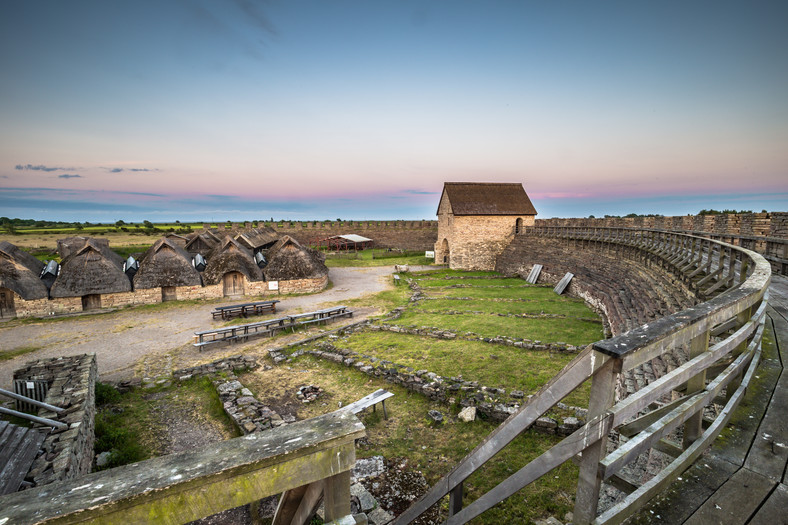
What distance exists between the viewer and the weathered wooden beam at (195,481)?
1.20 m

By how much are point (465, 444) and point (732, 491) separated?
224 inches

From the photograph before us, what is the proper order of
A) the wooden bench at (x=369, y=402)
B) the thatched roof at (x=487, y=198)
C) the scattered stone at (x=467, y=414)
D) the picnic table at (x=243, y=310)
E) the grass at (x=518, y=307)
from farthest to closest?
the thatched roof at (x=487, y=198), the picnic table at (x=243, y=310), the grass at (x=518, y=307), the scattered stone at (x=467, y=414), the wooden bench at (x=369, y=402)

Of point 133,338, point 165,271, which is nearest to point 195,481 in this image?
point 133,338

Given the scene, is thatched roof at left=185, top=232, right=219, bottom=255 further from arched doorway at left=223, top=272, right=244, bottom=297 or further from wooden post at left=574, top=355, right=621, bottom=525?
wooden post at left=574, top=355, right=621, bottom=525

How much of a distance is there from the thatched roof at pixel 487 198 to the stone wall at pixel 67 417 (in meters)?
26.9

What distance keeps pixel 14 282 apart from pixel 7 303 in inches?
49.8

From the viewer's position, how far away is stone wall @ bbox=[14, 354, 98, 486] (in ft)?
16.8

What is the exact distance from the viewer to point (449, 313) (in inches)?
659

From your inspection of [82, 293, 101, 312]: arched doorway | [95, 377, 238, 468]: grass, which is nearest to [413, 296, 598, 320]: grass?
[95, 377, 238, 468]: grass

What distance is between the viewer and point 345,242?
145 ft

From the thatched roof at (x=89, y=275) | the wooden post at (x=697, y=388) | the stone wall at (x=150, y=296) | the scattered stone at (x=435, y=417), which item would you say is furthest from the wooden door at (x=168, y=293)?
the wooden post at (x=697, y=388)

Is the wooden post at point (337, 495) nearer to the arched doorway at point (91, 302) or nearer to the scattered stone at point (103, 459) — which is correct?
the scattered stone at point (103, 459)

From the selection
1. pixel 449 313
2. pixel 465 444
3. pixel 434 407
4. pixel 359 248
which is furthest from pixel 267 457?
pixel 359 248

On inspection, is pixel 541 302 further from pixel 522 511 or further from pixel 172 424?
pixel 172 424
